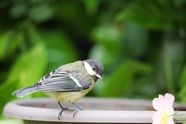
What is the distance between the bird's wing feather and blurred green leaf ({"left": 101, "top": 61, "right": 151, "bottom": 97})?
0.63m

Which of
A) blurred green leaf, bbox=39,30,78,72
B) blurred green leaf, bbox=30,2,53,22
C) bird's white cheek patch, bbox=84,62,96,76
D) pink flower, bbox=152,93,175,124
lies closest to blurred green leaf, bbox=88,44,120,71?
blurred green leaf, bbox=39,30,78,72

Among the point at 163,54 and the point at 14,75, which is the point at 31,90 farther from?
the point at 163,54

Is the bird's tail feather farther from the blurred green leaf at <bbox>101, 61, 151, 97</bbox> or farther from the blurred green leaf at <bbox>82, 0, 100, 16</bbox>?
the blurred green leaf at <bbox>82, 0, 100, 16</bbox>

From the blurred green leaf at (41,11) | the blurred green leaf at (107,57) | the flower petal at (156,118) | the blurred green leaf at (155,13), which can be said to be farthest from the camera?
the blurred green leaf at (107,57)

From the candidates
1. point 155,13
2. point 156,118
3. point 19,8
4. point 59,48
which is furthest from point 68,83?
point 59,48

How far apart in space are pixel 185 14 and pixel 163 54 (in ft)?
0.68

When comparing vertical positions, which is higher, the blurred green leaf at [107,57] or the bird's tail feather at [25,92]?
the blurred green leaf at [107,57]

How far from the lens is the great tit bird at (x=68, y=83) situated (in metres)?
0.99

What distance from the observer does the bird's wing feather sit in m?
0.99

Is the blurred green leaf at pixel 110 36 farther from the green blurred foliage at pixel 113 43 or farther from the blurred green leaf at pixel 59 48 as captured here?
the blurred green leaf at pixel 59 48

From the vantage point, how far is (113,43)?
6.43 feet

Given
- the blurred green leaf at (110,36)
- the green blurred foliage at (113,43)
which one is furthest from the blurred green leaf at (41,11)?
the blurred green leaf at (110,36)

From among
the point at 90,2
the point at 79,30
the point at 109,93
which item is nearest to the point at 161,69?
the point at 109,93

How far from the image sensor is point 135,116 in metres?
0.89
